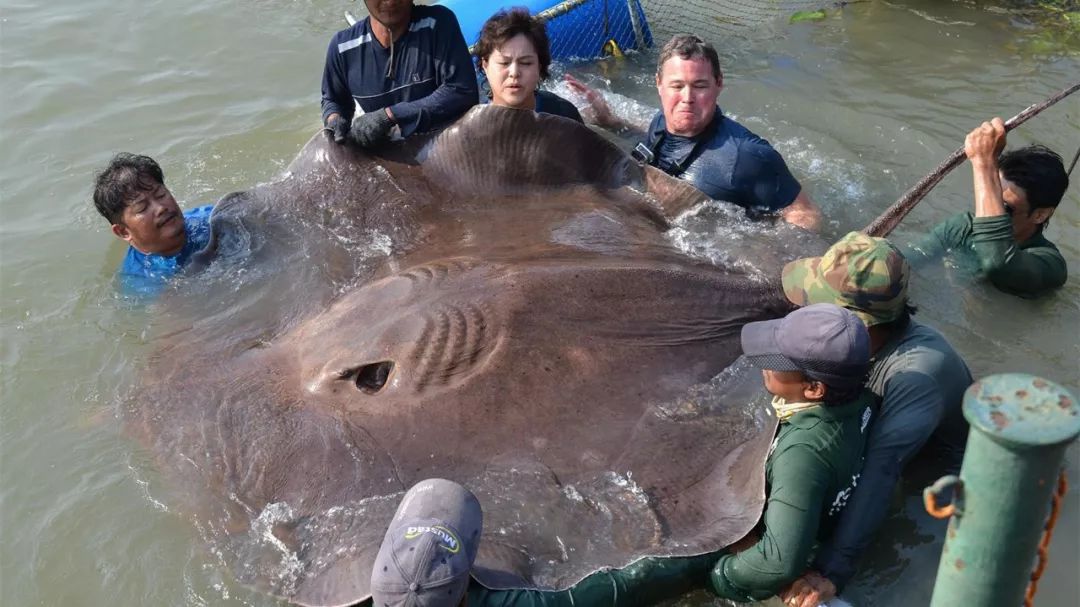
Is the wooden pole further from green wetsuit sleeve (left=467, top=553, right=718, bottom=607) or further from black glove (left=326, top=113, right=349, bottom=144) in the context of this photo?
black glove (left=326, top=113, right=349, bottom=144)

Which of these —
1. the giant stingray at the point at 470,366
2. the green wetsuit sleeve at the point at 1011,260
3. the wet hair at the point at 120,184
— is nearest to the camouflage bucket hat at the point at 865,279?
the giant stingray at the point at 470,366

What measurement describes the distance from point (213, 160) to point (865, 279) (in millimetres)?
5361

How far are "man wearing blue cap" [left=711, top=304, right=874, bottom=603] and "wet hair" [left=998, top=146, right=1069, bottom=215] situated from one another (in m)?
2.42

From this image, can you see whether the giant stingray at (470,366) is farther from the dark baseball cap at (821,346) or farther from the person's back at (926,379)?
the person's back at (926,379)

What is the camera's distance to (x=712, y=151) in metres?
5.20

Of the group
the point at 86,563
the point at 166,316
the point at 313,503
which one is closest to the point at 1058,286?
the point at 313,503

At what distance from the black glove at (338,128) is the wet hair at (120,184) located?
114 cm

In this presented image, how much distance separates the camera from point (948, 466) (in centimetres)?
398

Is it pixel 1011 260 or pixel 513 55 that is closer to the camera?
pixel 1011 260

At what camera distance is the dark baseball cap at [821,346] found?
120 inches

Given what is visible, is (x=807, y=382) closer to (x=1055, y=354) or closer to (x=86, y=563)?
(x=1055, y=354)

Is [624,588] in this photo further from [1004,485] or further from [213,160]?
[213,160]

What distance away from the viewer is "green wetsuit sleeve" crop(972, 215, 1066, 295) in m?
4.75

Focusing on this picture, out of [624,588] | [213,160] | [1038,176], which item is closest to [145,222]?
[213,160]
